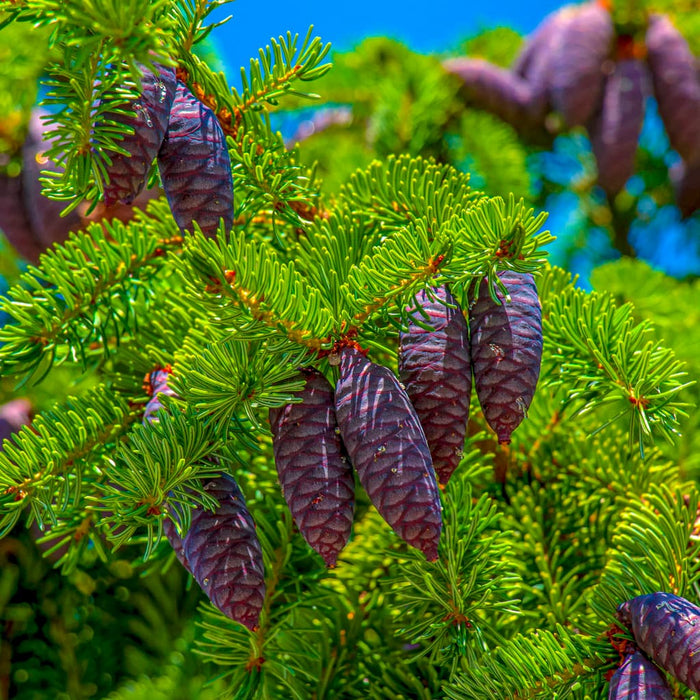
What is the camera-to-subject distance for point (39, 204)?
86 cm

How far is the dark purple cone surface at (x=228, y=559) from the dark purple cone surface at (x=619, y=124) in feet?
3.01

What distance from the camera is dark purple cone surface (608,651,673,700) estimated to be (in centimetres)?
41

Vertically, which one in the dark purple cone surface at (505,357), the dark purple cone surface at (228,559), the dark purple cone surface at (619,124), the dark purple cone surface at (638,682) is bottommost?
the dark purple cone surface at (228,559)

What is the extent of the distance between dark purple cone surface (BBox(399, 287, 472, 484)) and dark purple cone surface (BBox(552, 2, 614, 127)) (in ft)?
2.76

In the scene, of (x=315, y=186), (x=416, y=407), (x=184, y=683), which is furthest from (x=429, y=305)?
(x=184, y=683)

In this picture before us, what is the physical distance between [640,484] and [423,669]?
22 cm

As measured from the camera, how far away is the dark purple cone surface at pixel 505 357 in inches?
16.0

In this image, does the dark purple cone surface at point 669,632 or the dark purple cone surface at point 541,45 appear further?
the dark purple cone surface at point 541,45

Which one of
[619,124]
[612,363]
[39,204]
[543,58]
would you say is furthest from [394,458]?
[543,58]

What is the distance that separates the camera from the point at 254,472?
0.55 m

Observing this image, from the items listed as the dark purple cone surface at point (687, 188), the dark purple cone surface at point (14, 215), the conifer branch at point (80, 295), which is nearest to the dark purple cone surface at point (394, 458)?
the conifer branch at point (80, 295)

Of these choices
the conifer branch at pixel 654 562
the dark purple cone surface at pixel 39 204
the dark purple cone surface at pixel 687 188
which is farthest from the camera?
the dark purple cone surface at pixel 687 188

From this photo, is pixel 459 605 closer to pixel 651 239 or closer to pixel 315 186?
pixel 315 186

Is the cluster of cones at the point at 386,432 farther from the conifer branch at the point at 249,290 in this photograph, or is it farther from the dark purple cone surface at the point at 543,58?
the dark purple cone surface at the point at 543,58
